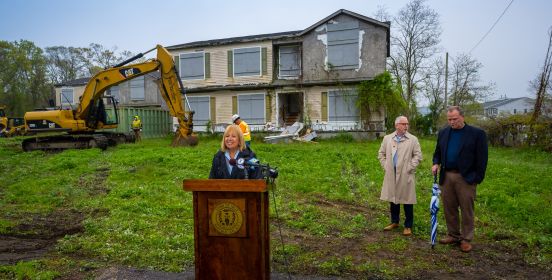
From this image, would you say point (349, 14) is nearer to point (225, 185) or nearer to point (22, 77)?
point (225, 185)

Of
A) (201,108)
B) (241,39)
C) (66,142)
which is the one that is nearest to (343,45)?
(241,39)

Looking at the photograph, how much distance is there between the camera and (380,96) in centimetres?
2203

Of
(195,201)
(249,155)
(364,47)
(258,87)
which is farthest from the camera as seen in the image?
(258,87)

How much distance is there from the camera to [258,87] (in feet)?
82.0

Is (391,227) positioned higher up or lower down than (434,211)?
lower down

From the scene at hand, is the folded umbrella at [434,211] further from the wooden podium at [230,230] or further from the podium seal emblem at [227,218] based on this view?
the podium seal emblem at [227,218]

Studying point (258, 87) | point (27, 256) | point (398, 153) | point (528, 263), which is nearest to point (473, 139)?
point (398, 153)

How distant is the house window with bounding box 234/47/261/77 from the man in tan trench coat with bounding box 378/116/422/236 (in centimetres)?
1879

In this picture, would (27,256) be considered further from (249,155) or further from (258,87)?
(258,87)

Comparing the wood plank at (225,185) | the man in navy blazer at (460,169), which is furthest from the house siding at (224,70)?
the wood plank at (225,185)

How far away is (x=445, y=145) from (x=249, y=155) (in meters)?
3.14

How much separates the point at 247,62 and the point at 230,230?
21.9 meters

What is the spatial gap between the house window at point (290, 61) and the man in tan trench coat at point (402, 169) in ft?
59.4

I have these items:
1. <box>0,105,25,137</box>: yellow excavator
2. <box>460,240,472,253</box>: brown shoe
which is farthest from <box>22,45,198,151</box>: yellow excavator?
<box>0,105,25,137</box>: yellow excavator
